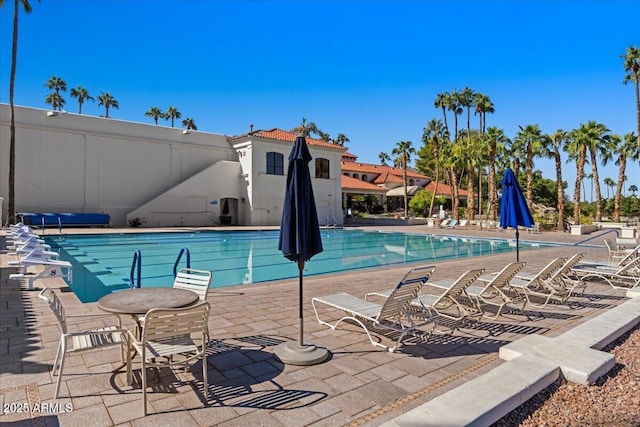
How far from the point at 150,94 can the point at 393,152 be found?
86.0 ft

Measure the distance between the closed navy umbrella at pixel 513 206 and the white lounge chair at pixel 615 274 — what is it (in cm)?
164

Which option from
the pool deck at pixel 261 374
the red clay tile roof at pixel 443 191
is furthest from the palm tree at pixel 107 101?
the pool deck at pixel 261 374

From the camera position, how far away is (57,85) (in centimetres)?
5044

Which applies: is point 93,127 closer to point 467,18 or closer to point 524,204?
point 467,18

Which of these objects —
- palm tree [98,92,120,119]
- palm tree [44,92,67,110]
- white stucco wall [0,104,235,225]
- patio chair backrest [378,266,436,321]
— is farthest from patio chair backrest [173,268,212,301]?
palm tree [44,92,67,110]

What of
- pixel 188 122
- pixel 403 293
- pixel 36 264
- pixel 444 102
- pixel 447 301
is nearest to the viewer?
pixel 403 293

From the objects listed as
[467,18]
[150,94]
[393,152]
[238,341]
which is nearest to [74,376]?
[238,341]

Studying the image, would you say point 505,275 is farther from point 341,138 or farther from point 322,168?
point 341,138

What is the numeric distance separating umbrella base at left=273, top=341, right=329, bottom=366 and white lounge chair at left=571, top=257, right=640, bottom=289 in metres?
6.58

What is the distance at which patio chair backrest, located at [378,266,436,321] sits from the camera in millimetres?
4289

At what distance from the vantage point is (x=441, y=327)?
524 centimetres

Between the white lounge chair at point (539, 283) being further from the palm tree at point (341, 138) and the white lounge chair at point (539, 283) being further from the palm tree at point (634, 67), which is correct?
the palm tree at point (341, 138)

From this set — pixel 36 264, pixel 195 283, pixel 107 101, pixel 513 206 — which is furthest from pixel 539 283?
pixel 107 101

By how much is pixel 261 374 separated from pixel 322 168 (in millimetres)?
30997
